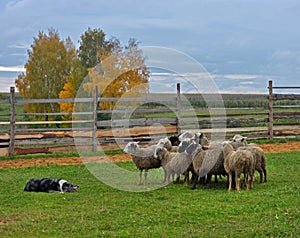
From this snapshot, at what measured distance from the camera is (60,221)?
7.25 m

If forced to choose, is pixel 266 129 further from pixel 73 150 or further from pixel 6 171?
pixel 6 171

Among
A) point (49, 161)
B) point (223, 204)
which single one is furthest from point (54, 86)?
point (223, 204)

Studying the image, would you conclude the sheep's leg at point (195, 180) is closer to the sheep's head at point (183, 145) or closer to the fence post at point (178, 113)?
the sheep's head at point (183, 145)

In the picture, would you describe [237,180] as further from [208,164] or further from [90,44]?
[90,44]

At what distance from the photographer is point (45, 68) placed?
3900cm

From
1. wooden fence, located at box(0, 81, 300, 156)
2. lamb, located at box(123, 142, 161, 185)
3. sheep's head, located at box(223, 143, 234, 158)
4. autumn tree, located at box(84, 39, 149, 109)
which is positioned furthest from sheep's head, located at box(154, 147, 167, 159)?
wooden fence, located at box(0, 81, 300, 156)

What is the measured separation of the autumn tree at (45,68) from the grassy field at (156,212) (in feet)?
94.6

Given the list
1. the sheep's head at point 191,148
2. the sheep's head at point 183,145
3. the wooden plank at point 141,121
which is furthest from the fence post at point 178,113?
the sheep's head at point 191,148

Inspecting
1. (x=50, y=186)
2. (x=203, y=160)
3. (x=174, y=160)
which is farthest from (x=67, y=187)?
(x=203, y=160)

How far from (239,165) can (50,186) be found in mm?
3664

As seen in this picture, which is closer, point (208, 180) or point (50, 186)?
point (50, 186)

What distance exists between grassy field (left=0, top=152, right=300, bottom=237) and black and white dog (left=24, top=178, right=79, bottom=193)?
21cm

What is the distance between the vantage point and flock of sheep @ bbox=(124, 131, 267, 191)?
30.7ft

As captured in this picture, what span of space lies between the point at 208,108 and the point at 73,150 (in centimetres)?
574
